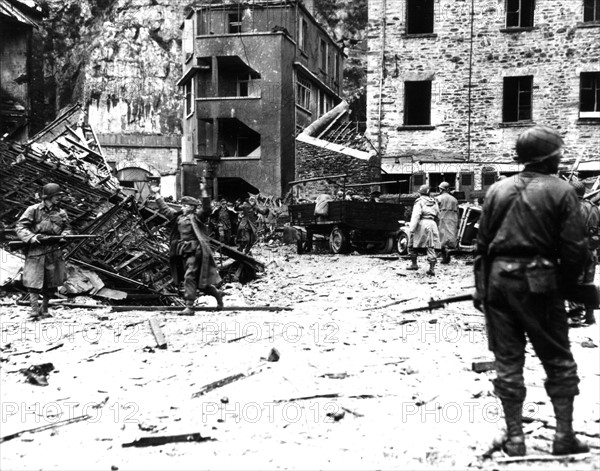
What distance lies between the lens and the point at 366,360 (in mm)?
7617

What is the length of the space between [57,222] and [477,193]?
44.5 ft

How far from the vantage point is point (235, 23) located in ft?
121

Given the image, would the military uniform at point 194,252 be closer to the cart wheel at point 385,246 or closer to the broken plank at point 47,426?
the broken plank at point 47,426

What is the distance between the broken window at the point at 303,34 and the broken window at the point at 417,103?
11.3 meters

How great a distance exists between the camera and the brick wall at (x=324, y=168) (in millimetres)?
26500

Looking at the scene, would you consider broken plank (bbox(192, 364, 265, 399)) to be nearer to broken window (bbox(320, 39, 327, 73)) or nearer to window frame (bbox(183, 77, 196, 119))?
window frame (bbox(183, 77, 196, 119))


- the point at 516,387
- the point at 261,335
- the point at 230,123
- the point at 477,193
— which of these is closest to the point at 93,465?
the point at 516,387

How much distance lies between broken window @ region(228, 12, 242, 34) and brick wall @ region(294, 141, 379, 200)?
443 inches

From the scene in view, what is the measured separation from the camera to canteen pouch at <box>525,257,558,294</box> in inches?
179

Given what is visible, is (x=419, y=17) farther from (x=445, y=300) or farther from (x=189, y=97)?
(x=445, y=300)

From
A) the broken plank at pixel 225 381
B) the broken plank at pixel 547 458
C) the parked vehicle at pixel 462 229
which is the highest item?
the parked vehicle at pixel 462 229

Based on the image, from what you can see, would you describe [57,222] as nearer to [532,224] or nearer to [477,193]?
[532,224]

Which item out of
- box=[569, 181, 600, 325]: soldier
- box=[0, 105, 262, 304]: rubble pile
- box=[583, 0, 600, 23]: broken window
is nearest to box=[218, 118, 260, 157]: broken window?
box=[583, 0, 600, 23]: broken window

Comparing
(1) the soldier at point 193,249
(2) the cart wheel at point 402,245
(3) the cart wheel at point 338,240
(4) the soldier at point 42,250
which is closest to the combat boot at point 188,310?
(1) the soldier at point 193,249
